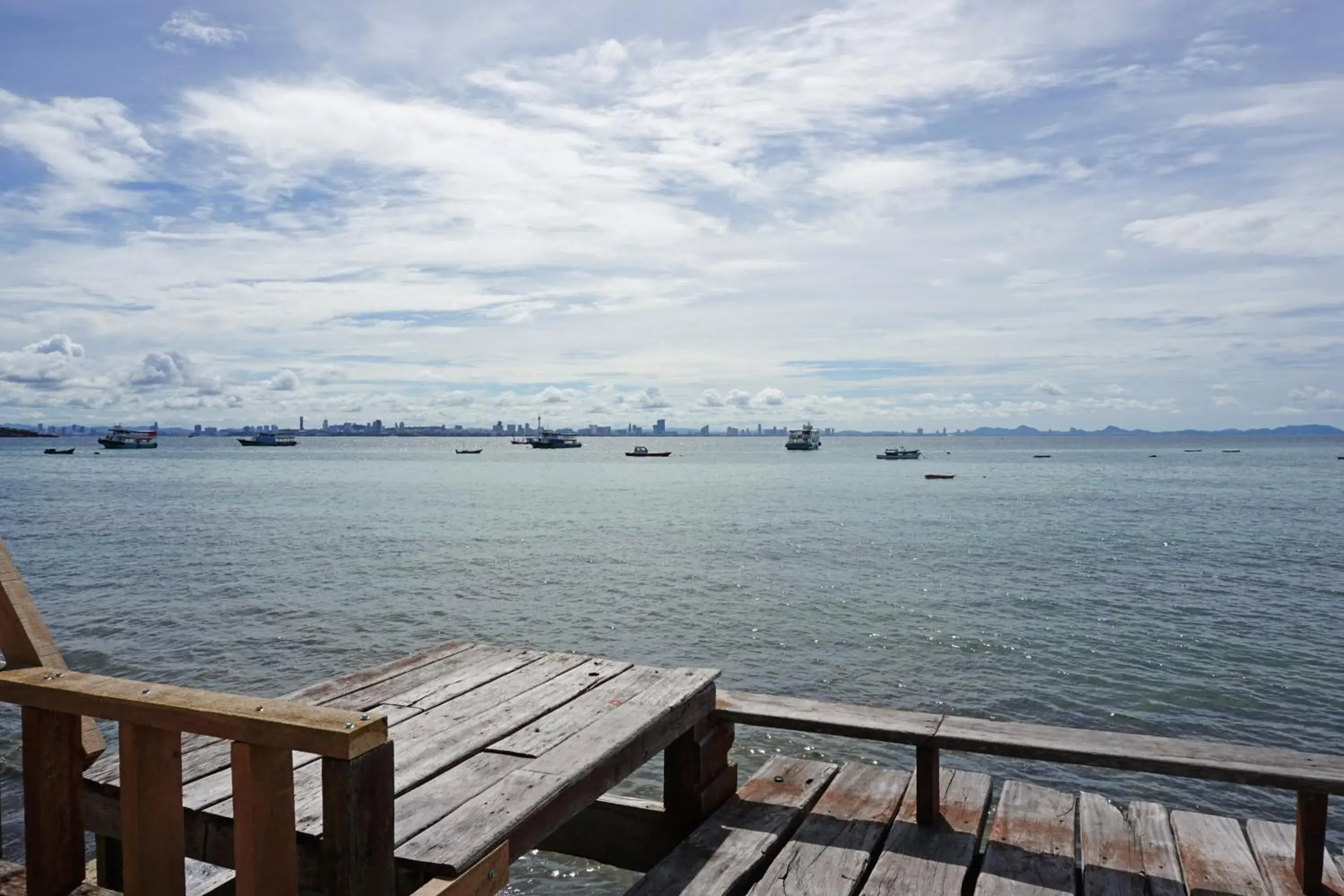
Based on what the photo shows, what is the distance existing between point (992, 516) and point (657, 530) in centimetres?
1957

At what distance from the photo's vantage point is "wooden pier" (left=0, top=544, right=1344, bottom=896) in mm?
2562

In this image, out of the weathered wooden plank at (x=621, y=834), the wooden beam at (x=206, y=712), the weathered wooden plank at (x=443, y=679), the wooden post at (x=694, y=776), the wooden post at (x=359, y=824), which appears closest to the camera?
the wooden beam at (x=206, y=712)

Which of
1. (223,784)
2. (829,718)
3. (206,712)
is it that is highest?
(206,712)

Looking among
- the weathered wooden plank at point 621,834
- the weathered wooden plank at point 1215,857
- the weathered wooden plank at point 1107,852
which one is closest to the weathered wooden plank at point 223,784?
the weathered wooden plank at point 621,834

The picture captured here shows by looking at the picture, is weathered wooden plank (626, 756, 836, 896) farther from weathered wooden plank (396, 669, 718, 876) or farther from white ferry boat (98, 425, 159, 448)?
white ferry boat (98, 425, 159, 448)

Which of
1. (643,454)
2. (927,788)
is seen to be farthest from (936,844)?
(643,454)

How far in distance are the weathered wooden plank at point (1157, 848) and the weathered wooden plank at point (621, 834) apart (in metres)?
2.52

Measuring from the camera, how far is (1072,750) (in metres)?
4.59

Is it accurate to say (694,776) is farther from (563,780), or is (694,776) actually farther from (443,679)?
(563,780)

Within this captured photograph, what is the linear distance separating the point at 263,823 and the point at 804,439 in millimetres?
183974

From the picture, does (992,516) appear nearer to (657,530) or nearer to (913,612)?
(657,530)

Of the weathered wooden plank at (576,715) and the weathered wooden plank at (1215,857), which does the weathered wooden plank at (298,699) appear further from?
the weathered wooden plank at (1215,857)

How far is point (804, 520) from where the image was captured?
45562 millimetres

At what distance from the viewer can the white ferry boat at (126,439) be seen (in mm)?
171125
